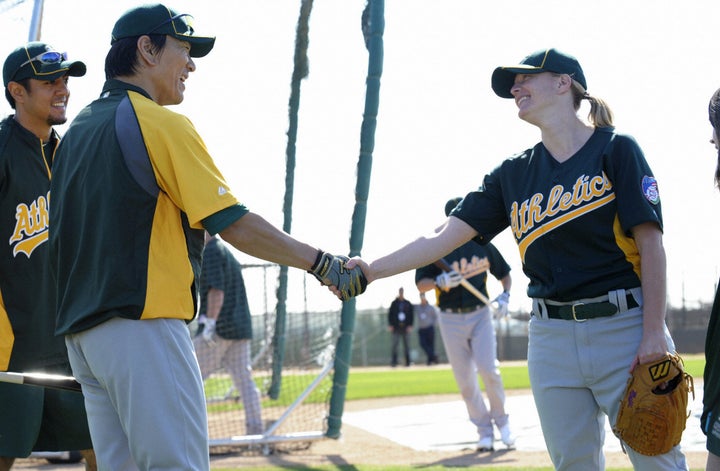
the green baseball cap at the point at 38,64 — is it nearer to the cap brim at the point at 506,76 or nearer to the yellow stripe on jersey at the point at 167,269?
the yellow stripe on jersey at the point at 167,269

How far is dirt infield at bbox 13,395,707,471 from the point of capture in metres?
7.73

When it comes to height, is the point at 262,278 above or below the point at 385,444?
above

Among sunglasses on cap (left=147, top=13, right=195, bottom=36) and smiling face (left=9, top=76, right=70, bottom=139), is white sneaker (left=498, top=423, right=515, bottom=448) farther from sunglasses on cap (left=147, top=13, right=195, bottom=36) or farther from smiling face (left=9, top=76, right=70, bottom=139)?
sunglasses on cap (left=147, top=13, right=195, bottom=36)

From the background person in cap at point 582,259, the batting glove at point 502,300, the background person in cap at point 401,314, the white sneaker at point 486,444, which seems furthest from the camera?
the background person in cap at point 401,314

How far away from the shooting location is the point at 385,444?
931 cm

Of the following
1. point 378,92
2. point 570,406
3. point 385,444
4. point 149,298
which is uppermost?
point 378,92

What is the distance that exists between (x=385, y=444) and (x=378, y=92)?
3.54 m

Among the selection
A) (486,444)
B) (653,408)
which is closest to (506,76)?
(653,408)

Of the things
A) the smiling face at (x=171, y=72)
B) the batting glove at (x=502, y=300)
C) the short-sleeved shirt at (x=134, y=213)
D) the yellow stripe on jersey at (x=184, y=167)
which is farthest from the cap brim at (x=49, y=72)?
the batting glove at (x=502, y=300)

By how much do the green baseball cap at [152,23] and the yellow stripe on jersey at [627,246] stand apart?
1.86 metres

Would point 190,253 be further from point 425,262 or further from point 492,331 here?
point 492,331

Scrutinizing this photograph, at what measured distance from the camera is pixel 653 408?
3.58 m

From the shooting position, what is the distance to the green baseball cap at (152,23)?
3490 mm


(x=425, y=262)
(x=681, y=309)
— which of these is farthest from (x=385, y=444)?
(x=681, y=309)
